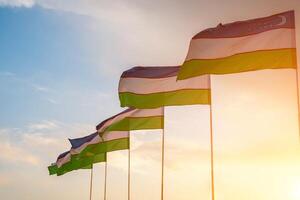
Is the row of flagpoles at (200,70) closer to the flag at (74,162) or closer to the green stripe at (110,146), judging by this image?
the green stripe at (110,146)

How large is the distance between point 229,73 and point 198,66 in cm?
105

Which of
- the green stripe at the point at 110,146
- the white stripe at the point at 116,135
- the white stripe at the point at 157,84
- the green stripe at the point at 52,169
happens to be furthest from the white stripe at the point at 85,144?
the white stripe at the point at 157,84

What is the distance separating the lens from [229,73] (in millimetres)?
18438

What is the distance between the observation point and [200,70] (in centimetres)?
1845

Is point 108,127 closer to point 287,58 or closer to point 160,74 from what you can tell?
point 160,74

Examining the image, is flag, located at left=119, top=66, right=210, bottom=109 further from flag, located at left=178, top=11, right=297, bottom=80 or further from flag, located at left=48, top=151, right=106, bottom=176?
flag, located at left=48, top=151, right=106, bottom=176

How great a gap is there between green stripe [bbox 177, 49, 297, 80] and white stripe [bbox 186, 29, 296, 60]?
0.16m

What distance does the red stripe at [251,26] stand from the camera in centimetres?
1738

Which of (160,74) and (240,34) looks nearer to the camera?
(240,34)

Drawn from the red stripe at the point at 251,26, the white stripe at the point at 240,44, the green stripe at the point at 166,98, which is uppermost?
the red stripe at the point at 251,26

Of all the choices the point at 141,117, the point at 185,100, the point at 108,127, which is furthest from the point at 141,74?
the point at 108,127

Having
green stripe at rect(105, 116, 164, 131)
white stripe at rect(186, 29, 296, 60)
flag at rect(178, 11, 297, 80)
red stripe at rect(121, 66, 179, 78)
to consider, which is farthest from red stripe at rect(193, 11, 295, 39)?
green stripe at rect(105, 116, 164, 131)

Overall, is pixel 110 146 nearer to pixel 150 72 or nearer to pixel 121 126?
pixel 121 126

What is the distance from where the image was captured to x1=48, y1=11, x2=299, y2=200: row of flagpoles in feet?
57.1
